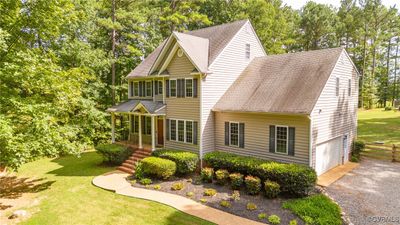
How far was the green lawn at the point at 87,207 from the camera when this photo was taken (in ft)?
34.2

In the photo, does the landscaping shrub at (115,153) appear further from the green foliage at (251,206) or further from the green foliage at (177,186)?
the green foliage at (251,206)

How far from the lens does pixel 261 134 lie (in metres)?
15.0

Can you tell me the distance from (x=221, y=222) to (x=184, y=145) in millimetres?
7767

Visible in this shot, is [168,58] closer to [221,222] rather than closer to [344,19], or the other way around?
[221,222]

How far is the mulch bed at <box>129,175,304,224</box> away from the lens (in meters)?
10.6

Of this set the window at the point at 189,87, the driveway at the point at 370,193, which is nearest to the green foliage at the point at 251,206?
the driveway at the point at 370,193

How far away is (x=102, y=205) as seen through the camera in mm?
11953

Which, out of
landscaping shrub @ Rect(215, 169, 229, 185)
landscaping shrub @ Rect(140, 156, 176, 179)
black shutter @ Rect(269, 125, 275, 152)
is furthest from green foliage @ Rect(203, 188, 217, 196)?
black shutter @ Rect(269, 125, 275, 152)

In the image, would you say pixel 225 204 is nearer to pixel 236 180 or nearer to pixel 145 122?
pixel 236 180

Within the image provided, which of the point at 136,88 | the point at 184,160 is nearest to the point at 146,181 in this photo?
the point at 184,160

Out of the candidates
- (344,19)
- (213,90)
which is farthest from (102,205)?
(344,19)

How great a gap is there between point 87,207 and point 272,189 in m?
8.51

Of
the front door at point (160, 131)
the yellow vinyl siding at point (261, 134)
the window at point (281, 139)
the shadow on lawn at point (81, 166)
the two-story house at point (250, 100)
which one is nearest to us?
the yellow vinyl siding at point (261, 134)

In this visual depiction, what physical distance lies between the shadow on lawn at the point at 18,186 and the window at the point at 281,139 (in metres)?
13.1
